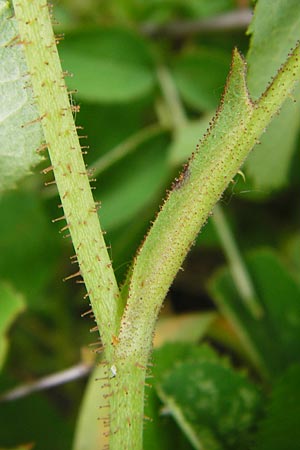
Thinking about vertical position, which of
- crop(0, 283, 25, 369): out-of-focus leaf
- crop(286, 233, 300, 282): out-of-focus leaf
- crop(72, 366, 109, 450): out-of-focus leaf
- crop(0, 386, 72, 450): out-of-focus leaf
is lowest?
crop(72, 366, 109, 450): out-of-focus leaf

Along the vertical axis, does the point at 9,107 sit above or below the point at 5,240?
below

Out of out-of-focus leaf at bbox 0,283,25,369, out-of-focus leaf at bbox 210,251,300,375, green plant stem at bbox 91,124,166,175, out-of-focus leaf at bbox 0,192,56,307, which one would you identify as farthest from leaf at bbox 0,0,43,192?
out-of-focus leaf at bbox 0,192,56,307

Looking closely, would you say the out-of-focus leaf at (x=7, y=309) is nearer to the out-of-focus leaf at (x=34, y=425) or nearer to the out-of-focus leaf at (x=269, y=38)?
the out-of-focus leaf at (x=34, y=425)

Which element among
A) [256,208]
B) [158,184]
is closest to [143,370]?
[158,184]

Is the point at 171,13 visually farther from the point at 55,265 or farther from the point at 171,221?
the point at 171,221

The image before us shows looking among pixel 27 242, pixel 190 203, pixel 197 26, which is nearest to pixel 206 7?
pixel 197 26

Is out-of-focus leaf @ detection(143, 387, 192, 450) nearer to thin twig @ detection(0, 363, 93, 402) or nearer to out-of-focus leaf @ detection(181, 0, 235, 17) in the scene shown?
thin twig @ detection(0, 363, 93, 402)
